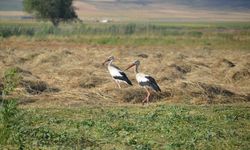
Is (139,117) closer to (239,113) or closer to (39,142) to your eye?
(239,113)

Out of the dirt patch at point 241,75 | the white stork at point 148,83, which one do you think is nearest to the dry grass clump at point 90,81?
the white stork at point 148,83

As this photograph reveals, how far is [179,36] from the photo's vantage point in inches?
2036

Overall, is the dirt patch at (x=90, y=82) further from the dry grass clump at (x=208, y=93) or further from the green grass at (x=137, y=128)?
the green grass at (x=137, y=128)

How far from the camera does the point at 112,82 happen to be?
67.0ft

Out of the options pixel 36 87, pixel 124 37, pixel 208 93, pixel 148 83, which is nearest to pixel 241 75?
pixel 208 93

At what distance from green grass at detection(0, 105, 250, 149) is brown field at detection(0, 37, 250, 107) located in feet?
5.79

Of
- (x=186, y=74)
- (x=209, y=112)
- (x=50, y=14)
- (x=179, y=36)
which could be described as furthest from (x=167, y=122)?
(x=50, y=14)

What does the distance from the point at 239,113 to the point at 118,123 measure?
336 cm

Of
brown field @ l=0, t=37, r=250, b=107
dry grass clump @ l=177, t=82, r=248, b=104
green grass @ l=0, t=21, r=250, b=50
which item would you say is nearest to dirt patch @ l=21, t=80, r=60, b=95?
brown field @ l=0, t=37, r=250, b=107

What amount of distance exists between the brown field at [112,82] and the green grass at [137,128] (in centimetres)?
177

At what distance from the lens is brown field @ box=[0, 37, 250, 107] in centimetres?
1827

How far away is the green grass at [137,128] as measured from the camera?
12.0 meters

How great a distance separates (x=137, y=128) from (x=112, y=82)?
277 inches

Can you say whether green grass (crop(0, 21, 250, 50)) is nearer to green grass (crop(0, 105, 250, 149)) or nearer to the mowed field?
the mowed field
